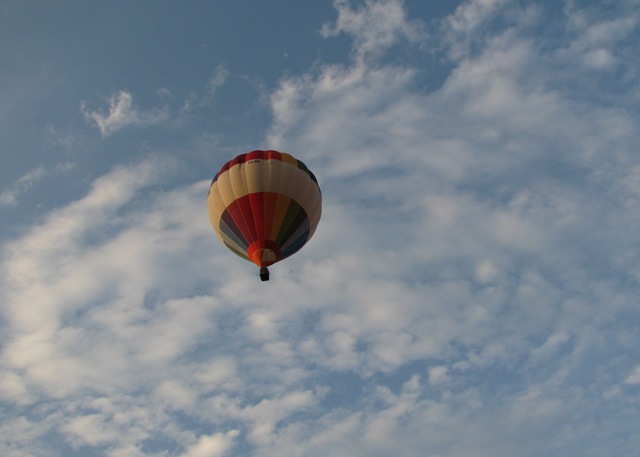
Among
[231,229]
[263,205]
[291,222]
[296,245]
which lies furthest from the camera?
[296,245]

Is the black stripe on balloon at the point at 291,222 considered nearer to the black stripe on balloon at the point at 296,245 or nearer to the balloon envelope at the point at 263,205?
the balloon envelope at the point at 263,205

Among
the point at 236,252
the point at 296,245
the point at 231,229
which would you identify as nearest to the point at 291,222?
the point at 296,245

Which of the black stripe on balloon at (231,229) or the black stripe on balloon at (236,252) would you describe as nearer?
the black stripe on balloon at (231,229)

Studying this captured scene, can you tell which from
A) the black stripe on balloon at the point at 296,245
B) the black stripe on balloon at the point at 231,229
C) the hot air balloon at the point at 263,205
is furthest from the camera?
the black stripe on balloon at the point at 296,245

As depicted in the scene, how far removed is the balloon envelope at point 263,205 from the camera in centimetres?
2678

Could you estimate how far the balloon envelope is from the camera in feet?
87.9

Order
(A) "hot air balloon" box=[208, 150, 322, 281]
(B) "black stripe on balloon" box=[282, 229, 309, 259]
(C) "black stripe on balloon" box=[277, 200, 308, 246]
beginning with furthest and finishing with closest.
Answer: (B) "black stripe on balloon" box=[282, 229, 309, 259], (C) "black stripe on balloon" box=[277, 200, 308, 246], (A) "hot air balloon" box=[208, 150, 322, 281]

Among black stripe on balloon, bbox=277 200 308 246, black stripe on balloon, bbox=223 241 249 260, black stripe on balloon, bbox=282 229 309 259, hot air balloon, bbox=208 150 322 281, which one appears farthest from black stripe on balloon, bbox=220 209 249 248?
black stripe on balloon, bbox=282 229 309 259

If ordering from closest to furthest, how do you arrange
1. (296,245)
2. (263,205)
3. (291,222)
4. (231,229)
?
(263,205) < (291,222) < (231,229) < (296,245)

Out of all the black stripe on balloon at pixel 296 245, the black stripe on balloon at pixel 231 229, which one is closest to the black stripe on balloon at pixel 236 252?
the black stripe on balloon at pixel 231 229

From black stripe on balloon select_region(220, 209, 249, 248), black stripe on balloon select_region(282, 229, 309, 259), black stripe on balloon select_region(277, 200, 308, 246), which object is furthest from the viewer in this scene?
black stripe on balloon select_region(282, 229, 309, 259)

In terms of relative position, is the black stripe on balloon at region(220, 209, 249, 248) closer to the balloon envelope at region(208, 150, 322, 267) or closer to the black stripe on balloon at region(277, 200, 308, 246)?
the balloon envelope at region(208, 150, 322, 267)

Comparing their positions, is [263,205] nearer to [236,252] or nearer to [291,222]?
[291,222]

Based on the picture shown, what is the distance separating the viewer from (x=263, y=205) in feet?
87.7
